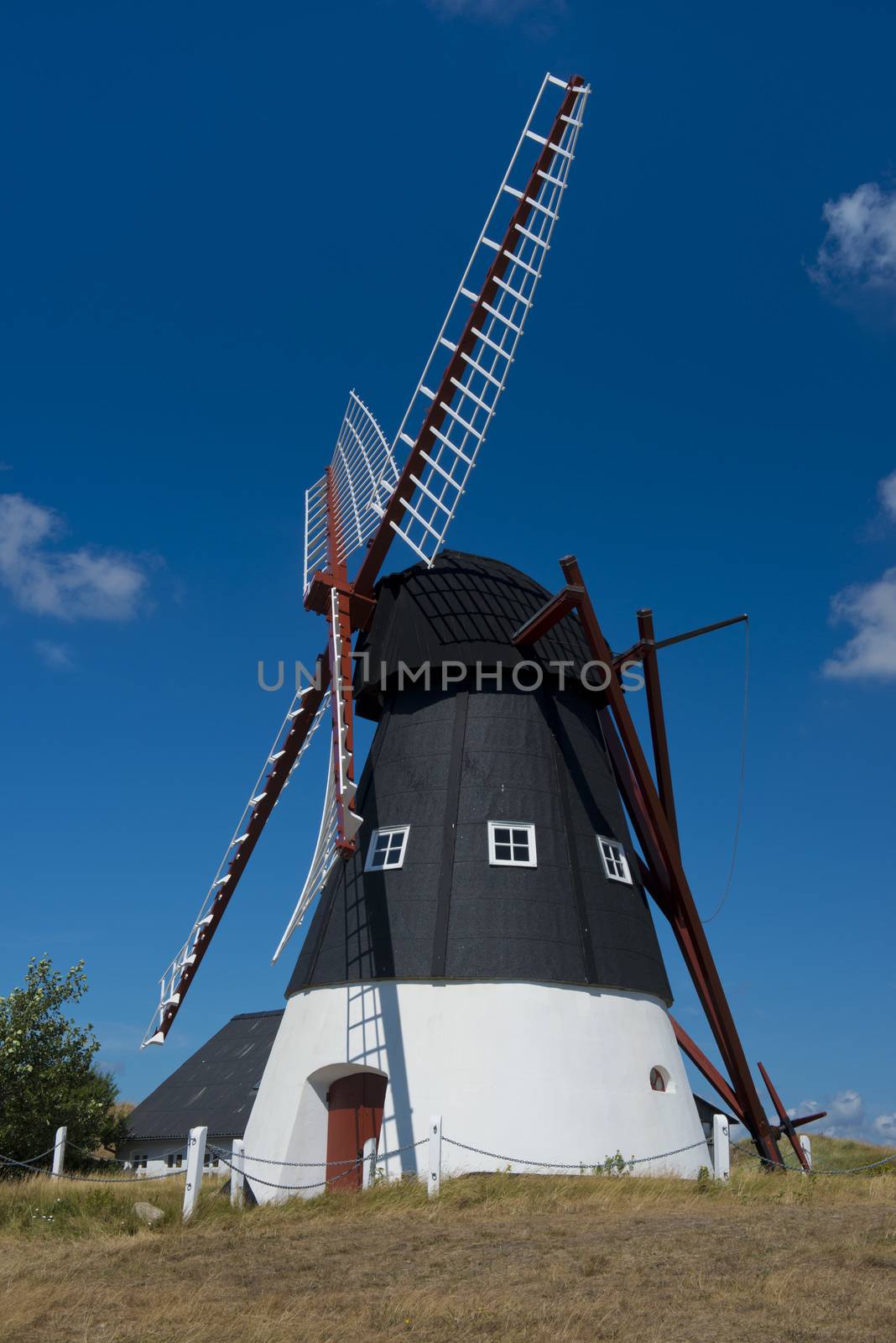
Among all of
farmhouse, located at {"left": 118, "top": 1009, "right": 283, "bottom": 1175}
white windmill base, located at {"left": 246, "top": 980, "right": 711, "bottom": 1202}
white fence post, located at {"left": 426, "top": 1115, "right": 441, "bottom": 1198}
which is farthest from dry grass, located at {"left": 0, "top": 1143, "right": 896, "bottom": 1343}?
farmhouse, located at {"left": 118, "top": 1009, "right": 283, "bottom": 1175}

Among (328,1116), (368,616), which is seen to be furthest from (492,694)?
(328,1116)

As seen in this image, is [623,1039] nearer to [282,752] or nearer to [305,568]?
[282,752]

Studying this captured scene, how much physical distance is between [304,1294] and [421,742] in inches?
422

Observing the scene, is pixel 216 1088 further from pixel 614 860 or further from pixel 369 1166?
pixel 614 860

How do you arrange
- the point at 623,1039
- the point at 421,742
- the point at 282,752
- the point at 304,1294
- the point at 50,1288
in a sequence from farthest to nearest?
the point at 282,752 < the point at 421,742 < the point at 623,1039 < the point at 50,1288 < the point at 304,1294

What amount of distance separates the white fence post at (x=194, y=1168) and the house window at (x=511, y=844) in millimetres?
6160

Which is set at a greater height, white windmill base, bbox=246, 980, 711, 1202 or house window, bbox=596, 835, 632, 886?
house window, bbox=596, 835, 632, 886

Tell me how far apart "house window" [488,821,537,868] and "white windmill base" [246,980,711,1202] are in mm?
2086

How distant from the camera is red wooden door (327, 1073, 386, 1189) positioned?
16.9 meters

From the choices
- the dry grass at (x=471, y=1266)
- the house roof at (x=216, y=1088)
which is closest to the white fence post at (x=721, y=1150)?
the dry grass at (x=471, y=1266)

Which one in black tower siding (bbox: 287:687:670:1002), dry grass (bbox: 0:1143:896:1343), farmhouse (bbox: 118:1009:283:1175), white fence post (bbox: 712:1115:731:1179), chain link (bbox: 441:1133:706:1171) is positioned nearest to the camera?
dry grass (bbox: 0:1143:896:1343)

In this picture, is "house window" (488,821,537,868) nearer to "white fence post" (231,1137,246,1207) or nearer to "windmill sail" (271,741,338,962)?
"windmill sail" (271,741,338,962)

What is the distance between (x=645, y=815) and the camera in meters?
19.4

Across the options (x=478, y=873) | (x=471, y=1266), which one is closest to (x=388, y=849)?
(x=478, y=873)
